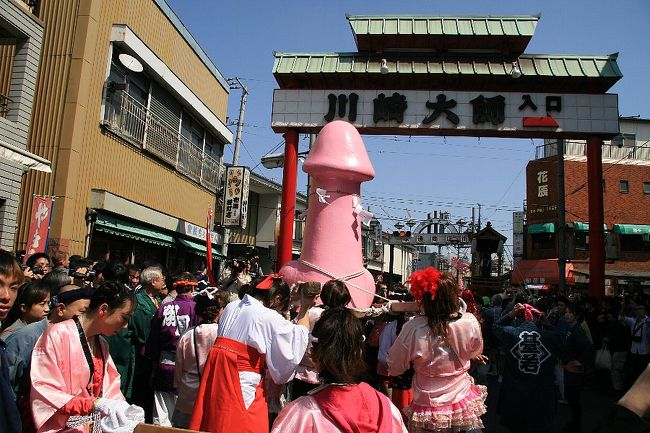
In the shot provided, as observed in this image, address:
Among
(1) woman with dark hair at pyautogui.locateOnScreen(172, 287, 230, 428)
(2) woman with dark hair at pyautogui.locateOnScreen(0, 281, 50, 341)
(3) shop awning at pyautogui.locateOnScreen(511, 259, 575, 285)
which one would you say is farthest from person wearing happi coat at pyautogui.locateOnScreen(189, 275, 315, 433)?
(3) shop awning at pyautogui.locateOnScreen(511, 259, 575, 285)

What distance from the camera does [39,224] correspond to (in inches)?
369

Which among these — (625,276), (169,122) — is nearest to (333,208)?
(169,122)

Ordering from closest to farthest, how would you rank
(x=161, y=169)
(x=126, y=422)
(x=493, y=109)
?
(x=126, y=422)
(x=493, y=109)
(x=161, y=169)

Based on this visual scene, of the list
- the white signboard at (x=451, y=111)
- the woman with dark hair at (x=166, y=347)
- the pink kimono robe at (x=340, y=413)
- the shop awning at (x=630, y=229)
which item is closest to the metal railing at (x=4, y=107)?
the white signboard at (x=451, y=111)

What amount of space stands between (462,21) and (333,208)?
876cm

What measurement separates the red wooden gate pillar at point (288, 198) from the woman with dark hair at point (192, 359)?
7.45 metres

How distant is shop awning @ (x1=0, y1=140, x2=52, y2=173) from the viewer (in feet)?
25.5

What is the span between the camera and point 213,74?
1808 cm

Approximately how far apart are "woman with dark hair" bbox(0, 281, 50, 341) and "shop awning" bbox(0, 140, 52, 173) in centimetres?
517

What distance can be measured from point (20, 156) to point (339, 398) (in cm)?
795

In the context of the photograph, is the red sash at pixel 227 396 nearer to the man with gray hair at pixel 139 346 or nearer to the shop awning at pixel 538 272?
the man with gray hair at pixel 139 346

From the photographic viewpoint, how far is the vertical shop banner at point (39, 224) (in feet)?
30.2

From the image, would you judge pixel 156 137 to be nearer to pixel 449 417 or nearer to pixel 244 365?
pixel 244 365

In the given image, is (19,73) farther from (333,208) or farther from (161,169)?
(333,208)
